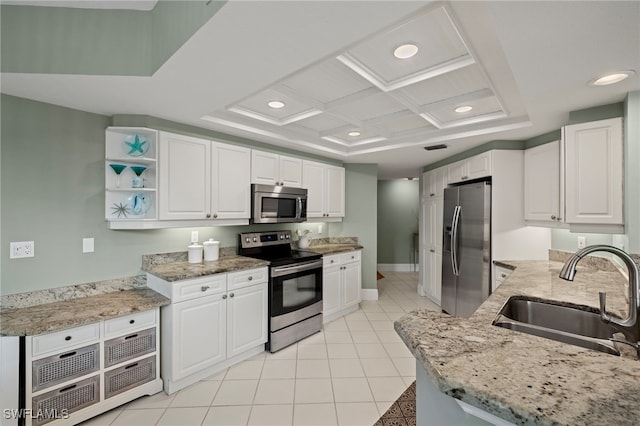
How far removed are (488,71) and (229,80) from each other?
1.72 metres

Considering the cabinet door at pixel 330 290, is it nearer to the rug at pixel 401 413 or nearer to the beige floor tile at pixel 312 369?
the beige floor tile at pixel 312 369

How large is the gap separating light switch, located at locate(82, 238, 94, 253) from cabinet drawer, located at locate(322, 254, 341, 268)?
7.76 ft

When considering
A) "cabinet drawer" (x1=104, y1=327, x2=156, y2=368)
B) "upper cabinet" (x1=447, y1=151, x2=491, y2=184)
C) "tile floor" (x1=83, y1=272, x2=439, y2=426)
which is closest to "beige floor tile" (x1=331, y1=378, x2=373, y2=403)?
"tile floor" (x1=83, y1=272, x2=439, y2=426)

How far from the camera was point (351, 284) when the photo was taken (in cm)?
407

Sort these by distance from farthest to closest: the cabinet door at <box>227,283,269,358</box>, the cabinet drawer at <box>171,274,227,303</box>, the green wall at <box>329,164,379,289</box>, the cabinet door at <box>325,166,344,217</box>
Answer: the green wall at <box>329,164,379,289</box>, the cabinet door at <box>325,166,344,217</box>, the cabinet door at <box>227,283,269,358</box>, the cabinet drawer at <box>171,274,227,303</box>

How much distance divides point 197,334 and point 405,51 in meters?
2.66

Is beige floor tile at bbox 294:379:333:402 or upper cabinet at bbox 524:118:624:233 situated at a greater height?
upper cabinet at bbox 524:118:624:233

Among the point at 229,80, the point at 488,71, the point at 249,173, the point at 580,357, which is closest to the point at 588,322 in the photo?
the point at 580,357

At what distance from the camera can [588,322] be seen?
1.56 meters

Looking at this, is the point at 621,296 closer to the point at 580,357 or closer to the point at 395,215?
the point at 580,357

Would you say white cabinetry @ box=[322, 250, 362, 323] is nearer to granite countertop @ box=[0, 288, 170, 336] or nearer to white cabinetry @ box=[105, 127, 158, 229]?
granite countertop @ box=[0, 288, 170, 336]

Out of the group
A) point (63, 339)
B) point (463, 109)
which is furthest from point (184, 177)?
point (463, 109)

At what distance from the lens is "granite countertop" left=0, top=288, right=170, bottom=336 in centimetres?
173

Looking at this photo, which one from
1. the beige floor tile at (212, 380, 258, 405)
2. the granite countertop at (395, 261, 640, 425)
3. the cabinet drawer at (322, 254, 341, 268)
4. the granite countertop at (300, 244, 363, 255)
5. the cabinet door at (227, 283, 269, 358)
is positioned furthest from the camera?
the granite countertop at (300, 244, 363, 255)
